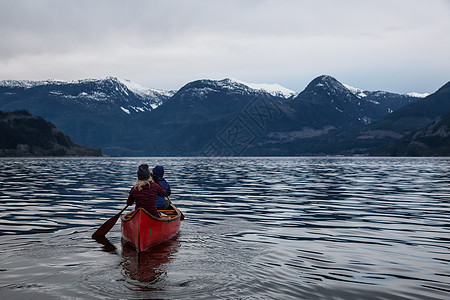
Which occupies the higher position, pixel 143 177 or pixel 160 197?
pixel 143 177

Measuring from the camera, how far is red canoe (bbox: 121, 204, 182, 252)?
1583 centimetres

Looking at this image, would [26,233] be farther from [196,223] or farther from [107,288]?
[107,288]

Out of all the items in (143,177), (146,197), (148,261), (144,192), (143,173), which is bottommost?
(148,261)

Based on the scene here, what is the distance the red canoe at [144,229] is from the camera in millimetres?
15828

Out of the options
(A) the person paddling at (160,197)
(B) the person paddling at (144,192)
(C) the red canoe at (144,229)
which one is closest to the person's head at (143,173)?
(B) the person paddling at (144,192)

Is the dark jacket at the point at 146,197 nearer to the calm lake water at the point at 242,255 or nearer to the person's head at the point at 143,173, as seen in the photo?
the person's head at the point at 143,173

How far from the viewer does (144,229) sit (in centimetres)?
1600

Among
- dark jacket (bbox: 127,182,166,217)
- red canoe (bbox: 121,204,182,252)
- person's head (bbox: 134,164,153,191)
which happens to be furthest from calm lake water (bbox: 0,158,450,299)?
person's head (bbox: 134,164,153,191)

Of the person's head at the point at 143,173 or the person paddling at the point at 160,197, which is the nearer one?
the person's head at the point at 143,173

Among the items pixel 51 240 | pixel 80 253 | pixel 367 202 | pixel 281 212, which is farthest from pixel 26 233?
pixel 367 202

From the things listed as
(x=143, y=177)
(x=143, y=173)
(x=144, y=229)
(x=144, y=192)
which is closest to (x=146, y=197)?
(x=144, y=192)

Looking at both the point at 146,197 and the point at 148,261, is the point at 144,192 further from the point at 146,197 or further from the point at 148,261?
the point at 148,261

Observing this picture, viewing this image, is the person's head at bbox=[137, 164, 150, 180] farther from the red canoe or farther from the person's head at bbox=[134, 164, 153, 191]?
the red canoe

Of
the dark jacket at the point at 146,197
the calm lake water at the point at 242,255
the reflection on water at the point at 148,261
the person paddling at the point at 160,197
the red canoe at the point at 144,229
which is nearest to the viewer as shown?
the calm lake water at the point at 242,255
